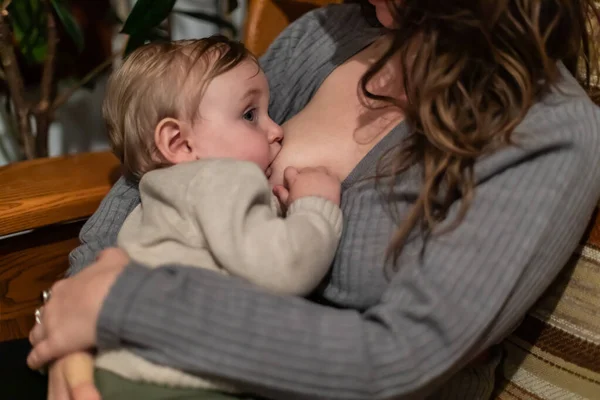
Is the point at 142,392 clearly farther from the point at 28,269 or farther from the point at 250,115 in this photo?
the point at 28,269

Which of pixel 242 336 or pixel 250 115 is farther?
pixel 250 115

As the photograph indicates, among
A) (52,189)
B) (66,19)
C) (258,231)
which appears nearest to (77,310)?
(258,231)

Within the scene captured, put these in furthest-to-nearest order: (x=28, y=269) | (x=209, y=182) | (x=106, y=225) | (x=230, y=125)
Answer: (x=28, y=269) < (x=106, y=225) < (x=230, y=125) < (x=209, y=182)

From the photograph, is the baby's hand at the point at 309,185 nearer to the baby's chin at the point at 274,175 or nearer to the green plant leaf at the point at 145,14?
the baby's chin at the point at 274,175

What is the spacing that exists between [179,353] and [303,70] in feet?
1.78

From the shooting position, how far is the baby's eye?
91 centimetres

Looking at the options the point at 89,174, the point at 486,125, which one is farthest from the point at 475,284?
the point at 89,174

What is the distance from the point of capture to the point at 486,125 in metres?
0.71

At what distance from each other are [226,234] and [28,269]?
62 centimetres

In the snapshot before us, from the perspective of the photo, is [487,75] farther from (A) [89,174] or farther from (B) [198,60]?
(A) [89,174]

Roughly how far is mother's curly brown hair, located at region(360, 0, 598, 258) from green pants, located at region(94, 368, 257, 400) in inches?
10.2

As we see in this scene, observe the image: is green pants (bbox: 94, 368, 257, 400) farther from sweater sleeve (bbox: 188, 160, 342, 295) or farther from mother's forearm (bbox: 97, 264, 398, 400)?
sweater sleeve (bbox: 188, 160, 342, 295)

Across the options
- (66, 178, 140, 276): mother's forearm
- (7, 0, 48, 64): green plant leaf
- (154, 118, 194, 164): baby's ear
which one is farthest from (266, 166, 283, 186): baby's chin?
(7, 0, 48, 64): green plant leaf

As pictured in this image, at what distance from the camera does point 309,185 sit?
808mm
